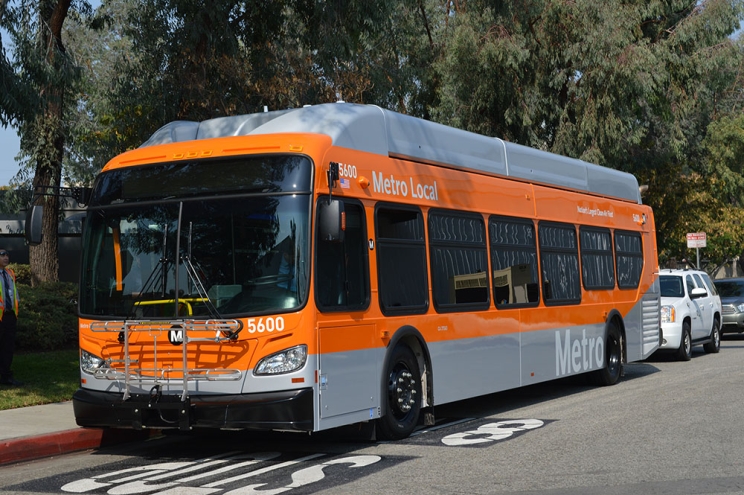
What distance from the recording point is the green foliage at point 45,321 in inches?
672

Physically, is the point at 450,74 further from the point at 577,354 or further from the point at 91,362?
the point at 91,362

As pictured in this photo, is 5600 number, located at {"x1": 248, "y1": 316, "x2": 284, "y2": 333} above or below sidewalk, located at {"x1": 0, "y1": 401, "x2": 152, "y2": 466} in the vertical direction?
above

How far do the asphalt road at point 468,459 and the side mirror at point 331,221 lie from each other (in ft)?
6.61

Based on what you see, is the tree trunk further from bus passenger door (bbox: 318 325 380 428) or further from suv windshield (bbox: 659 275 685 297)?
suv windshield (bbox: 659 275 685 297)

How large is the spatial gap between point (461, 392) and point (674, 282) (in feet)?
40.7

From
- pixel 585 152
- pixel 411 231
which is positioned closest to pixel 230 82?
pixel 411 231

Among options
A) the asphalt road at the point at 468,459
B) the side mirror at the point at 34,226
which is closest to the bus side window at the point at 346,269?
the asphalt road at the point at 468,459

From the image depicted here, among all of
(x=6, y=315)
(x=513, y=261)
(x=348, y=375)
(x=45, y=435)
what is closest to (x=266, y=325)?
(x=348, y=375)

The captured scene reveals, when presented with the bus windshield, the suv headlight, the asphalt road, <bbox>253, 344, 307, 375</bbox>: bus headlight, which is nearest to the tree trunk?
the bus windshield

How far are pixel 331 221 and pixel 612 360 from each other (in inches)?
353

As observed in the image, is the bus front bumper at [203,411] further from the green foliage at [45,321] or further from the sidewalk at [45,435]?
the green foliage at [45,321]

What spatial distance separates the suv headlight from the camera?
846 inches

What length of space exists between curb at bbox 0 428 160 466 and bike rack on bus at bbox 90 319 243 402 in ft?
3.89

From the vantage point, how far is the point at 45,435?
10367 mm
